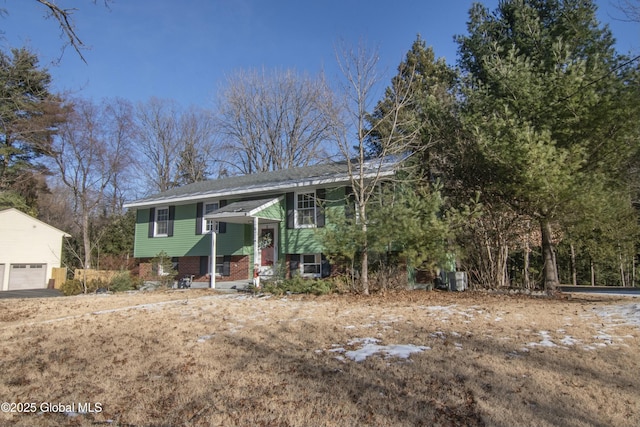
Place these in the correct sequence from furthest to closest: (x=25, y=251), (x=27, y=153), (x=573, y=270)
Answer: (x=27, y=153) → (x=25, y=251) → (x=573, y=270)

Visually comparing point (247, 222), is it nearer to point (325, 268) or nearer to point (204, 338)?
point (325, 268)

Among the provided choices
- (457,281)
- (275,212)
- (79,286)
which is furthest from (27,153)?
(457,281)

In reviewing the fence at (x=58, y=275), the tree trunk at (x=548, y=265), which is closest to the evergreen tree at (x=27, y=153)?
the fence at (x=58, y=275)

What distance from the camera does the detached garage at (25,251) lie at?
21.7m

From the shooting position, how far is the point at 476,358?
4809 millimetres

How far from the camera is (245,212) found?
1427cm

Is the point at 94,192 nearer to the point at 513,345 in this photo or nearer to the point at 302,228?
the point at 302,228

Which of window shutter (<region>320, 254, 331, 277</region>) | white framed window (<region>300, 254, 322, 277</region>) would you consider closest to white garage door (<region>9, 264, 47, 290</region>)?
white framed window (<region>300, 254, 322, 277</region>)

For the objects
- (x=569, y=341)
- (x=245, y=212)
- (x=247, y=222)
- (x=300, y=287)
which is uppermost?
(x=245, y=212)

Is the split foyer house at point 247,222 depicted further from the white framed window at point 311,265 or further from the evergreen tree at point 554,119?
the evergreen tree at point 554,119

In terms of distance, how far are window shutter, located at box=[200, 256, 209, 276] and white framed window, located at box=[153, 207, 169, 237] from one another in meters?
2.54

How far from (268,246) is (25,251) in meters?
15.6

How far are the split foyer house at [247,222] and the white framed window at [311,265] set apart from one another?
1.5 inches

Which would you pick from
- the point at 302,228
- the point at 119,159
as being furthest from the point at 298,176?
the point at 119,159
